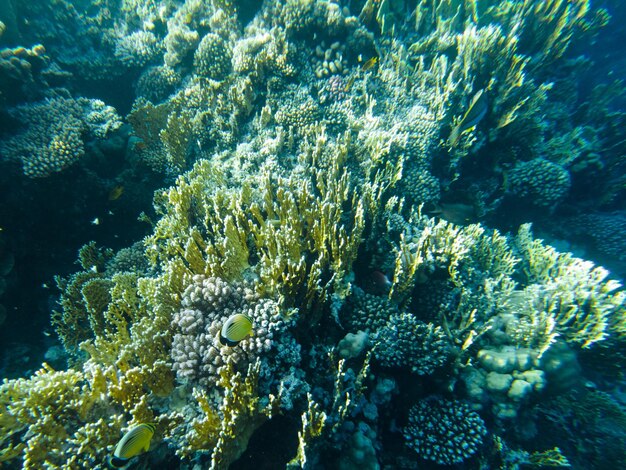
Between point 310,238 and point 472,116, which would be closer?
point 310,238

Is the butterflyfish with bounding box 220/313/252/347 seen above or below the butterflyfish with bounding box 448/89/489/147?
below

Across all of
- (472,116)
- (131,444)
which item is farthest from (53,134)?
(472,116)

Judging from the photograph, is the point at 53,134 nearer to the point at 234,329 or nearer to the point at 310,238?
the point at 310,238

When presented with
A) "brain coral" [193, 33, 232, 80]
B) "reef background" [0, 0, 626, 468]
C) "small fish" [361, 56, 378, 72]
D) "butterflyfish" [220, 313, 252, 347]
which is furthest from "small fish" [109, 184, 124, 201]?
"small fish" [361, 56, 378, 72]

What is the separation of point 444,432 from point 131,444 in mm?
3017

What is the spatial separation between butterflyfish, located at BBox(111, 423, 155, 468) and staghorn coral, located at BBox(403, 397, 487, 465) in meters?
2.57

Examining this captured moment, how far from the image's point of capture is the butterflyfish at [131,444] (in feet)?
6.30

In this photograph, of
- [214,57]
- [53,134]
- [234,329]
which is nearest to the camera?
[234,329]

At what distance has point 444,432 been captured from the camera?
304cm

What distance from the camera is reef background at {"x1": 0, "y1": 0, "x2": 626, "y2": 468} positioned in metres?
2.64

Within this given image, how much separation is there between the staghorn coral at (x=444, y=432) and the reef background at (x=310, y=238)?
1.2 inches

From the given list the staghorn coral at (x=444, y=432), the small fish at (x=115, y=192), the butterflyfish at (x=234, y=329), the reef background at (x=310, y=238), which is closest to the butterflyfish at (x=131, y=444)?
the reef background at (x=310, y=238)

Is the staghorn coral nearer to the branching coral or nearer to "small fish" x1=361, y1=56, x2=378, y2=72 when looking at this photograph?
"small fish" x1=361, y1=56, x2=378, y2=72

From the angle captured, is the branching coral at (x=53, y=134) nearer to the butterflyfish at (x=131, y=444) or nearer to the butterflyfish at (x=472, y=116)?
the butterflyfish at (x=131, y=444)
